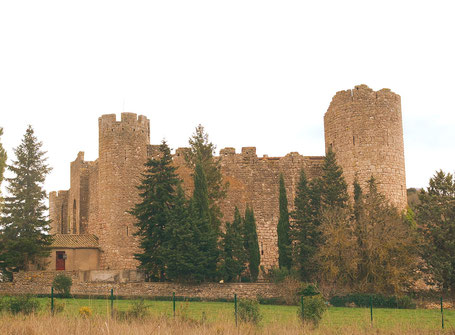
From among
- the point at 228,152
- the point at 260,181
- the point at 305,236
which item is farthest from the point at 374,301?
the point at 228,152

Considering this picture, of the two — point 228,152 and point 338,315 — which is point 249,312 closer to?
point 338,315

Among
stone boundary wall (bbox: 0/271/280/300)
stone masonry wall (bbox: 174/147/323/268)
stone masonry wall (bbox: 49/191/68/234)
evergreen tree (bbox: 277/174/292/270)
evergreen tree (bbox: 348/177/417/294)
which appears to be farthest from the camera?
stone masonry wall (bbox: 49/191/68/234)

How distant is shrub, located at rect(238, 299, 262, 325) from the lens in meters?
15.0

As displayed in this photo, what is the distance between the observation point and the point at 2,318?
550 inches

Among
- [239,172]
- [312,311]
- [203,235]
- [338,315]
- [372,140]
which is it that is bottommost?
[338,315]

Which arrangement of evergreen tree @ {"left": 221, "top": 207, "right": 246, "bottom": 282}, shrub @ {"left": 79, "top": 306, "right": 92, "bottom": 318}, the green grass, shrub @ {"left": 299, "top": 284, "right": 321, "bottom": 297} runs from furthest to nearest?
evergreen tree @ {"left": 221, "top": 207, "right": 246, "bottom": 282}, shrub @ {"left": 299, "top": 284, "right": 321, "bottom": 297}, the green grass, shrub @ {"left": 79, "top": 306, "right": 92, "bottom": 318}

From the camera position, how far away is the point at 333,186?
27562 millimetres

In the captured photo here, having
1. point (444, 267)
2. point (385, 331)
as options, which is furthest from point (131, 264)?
point (385, 331)

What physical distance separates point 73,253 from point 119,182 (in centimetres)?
432

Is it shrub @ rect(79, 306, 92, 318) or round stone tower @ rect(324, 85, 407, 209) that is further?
round stone tower @ rect(324, 85, 407, 209)

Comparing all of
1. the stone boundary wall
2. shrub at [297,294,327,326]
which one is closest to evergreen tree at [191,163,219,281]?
the stone boundary wall

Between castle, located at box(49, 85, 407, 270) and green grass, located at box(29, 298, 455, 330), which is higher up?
castle, located at box(49, 85, 407, 270)

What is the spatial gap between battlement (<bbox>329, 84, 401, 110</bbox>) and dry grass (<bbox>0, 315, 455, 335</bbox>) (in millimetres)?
16987

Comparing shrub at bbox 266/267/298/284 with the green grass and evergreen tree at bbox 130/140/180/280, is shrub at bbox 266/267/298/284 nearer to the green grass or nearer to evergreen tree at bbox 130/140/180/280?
the green grass
